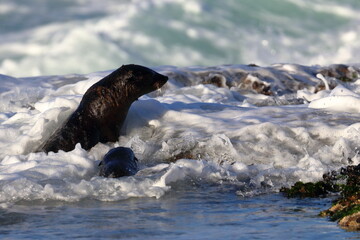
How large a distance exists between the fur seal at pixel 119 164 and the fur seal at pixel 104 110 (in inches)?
64.8

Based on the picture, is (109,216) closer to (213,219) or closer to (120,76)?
(213,219)

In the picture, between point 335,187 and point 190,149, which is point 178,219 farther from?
point 190,149

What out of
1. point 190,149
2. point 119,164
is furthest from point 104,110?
point 119,164

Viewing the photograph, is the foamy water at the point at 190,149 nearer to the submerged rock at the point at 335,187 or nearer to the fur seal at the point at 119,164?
the fur seal at the point at 119,164

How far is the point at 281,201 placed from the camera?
23.9 feet

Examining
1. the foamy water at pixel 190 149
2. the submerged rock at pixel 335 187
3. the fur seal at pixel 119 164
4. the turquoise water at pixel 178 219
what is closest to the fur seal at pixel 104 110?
the foamy water at pixel 190 149

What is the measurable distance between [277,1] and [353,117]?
113ft

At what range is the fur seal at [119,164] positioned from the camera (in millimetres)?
8273

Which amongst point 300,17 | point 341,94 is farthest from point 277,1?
point 341,94

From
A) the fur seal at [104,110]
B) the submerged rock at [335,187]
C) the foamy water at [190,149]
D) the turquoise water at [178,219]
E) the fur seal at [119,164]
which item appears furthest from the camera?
the fur seal at [104,110]

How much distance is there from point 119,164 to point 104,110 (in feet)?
8.96

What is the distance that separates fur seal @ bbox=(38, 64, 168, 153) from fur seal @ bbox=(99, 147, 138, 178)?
5.40 ft

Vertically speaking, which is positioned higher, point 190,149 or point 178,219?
point 190,149

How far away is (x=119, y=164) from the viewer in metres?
8.40
